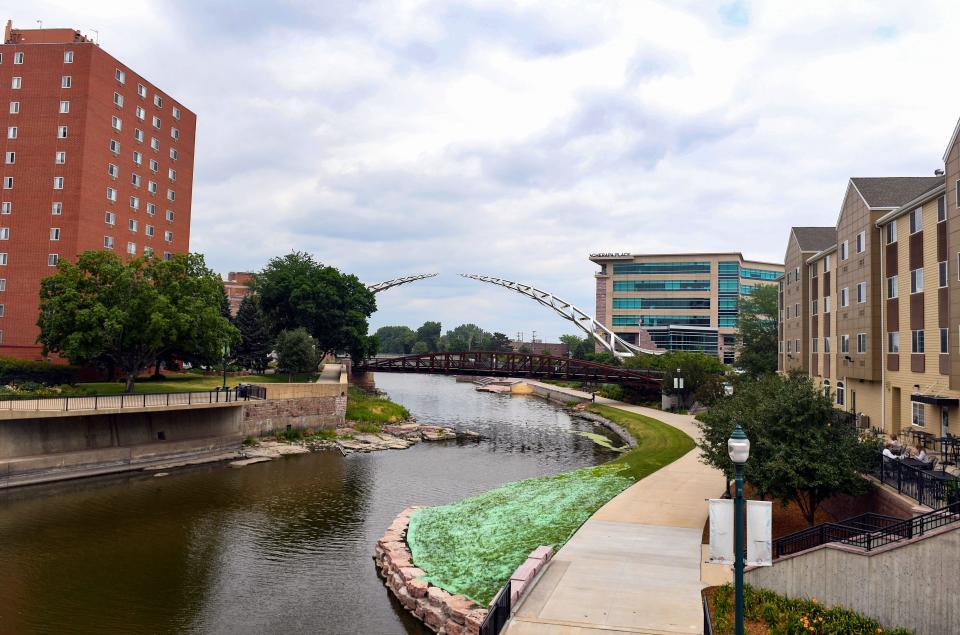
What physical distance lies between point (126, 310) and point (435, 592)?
31.9 meters

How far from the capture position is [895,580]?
14.1 metres

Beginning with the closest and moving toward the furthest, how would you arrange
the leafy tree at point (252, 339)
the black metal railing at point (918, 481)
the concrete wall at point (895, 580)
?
the concrete wall at point (895, 580) < the black metal railing at point (918, 481) < the leafy tree at point (252, 339)

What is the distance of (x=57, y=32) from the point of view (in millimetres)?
54562

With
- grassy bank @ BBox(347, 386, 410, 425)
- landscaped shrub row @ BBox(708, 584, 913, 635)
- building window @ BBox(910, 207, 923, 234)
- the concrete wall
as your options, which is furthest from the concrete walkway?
grassy bank @ BBox(347, 386, 410, 425)

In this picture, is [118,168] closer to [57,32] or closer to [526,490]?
[57,32]

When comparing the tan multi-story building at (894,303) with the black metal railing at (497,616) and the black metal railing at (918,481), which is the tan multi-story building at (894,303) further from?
the black metal railing at (497,616)

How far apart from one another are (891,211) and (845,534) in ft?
67.4

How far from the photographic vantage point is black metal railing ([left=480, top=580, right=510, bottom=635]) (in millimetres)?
12989

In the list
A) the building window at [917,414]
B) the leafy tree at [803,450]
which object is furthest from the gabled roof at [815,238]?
the leafy tree at [803,450]

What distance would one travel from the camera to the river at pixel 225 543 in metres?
17.6

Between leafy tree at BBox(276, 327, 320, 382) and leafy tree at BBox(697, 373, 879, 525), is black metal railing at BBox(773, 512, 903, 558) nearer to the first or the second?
leafy tree at BBox(697, 373, 879, 525)

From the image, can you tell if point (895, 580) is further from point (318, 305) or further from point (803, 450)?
point (318, 305)

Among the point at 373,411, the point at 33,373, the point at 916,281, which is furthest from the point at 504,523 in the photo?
the point at 33,373

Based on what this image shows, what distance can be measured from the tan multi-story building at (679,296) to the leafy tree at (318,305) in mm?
62348
